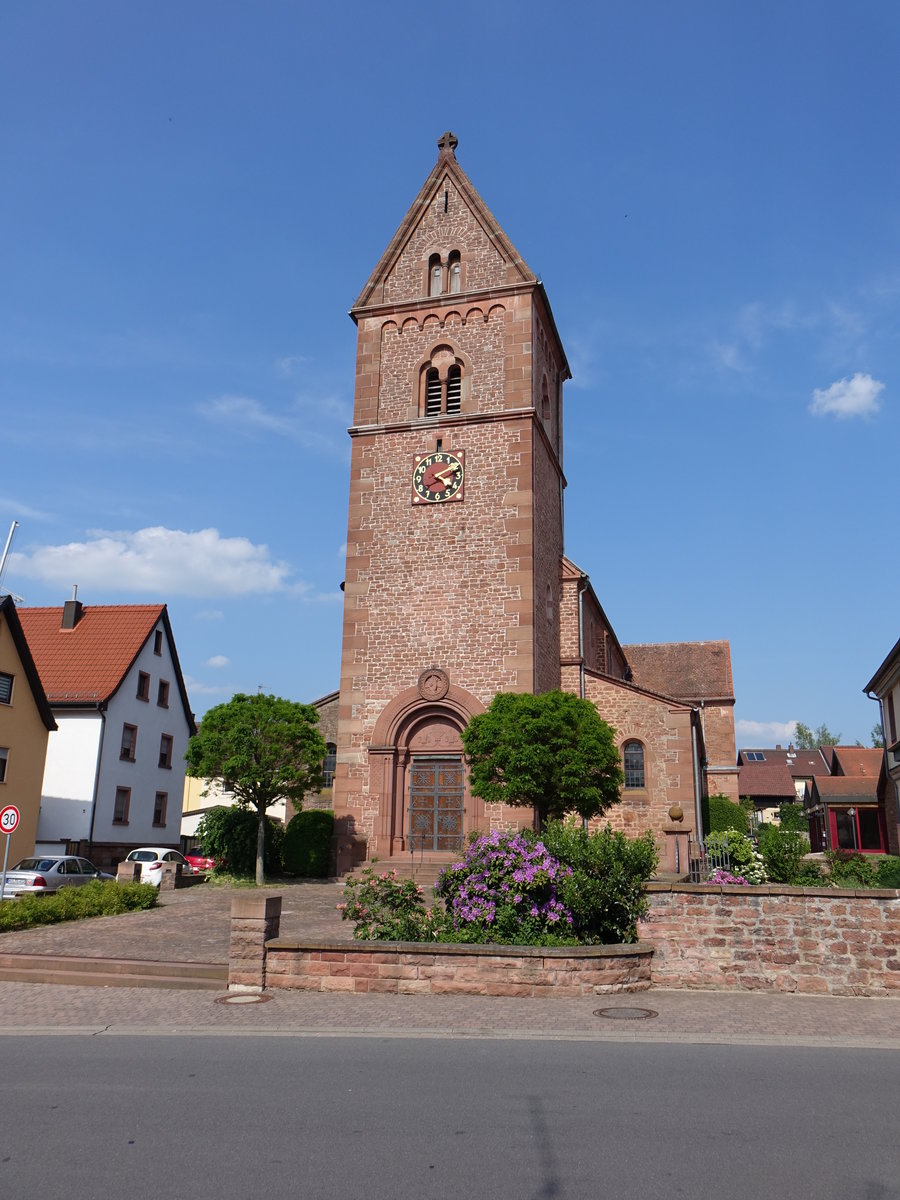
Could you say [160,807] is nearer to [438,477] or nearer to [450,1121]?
[438,477]

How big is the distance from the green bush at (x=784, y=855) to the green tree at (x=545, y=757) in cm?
745

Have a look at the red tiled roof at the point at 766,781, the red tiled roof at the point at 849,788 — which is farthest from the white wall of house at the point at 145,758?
the red tiled roof at the point at 766,781

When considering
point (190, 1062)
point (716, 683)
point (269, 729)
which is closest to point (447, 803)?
point (269, 729)

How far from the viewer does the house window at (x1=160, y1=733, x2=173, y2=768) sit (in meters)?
39.5

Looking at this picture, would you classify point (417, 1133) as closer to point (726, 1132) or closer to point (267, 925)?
point (726, 1132)

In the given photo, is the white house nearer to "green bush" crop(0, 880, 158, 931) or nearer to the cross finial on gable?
"green bush" crop(0, 880, 158, 931)

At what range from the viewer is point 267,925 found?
11836 millimetres

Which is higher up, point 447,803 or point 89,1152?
point 447,803

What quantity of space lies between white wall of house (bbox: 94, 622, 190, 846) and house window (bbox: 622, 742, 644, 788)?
55.4 feet

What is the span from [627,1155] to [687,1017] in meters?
5.05

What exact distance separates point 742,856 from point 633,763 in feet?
42.1

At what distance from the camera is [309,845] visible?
26.7 m

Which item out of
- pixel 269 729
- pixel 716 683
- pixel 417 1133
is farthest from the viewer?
pixel 716 683

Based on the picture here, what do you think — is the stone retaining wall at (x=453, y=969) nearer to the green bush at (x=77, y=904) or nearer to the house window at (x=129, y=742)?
the green bush at (x=77, y=904)
